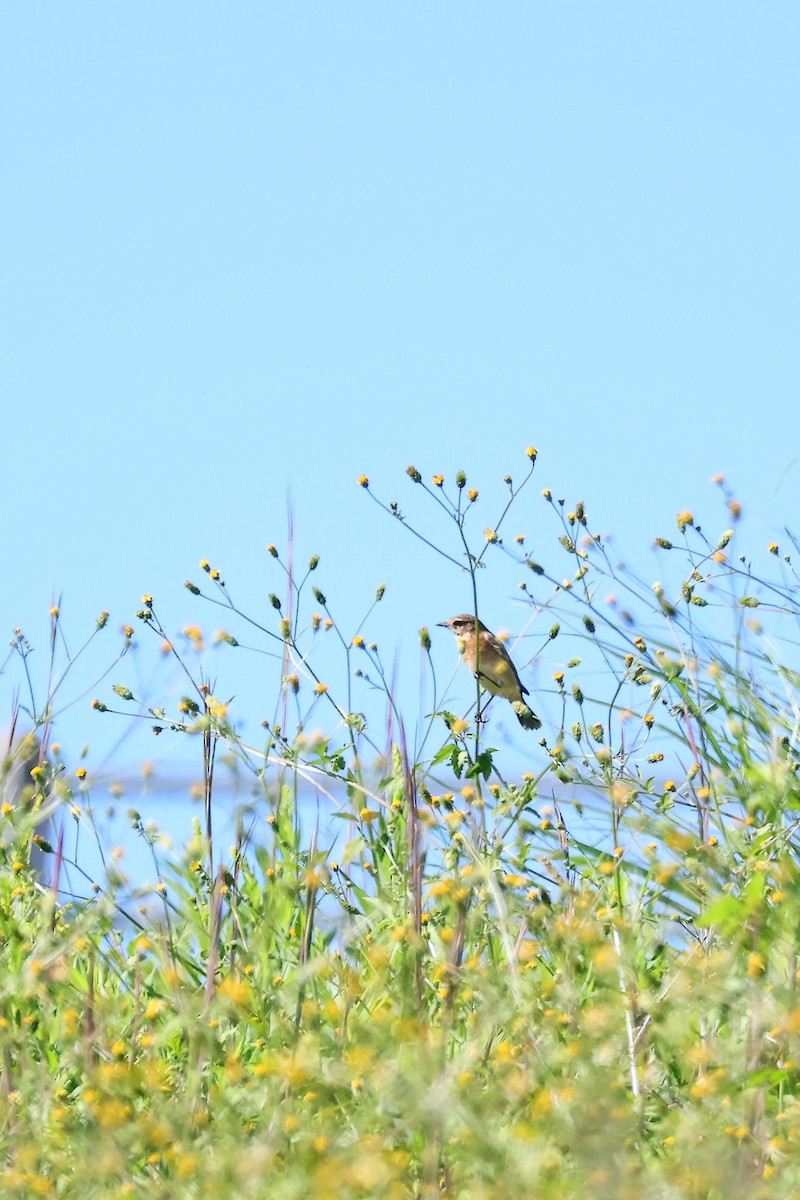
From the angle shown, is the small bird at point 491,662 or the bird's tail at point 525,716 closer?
the bird's tail at point 525,716

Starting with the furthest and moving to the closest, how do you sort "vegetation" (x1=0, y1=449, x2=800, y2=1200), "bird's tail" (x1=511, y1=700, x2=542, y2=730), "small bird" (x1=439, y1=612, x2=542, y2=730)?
"small bird" (x1=439, y1=612, x2=542, y2=730)
"bird's tail" (x1=511, y1=700, x2=542, y2=730)
"vegetation" (x1=0, y1=449, x2=800, y2=1200)

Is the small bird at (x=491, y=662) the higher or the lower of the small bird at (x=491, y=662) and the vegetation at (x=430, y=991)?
the higher

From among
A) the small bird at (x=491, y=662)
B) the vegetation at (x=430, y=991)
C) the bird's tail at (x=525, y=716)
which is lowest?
the vegetation at (x=430, y=991)

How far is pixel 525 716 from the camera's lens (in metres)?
5.98

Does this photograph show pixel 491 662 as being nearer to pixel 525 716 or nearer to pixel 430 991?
pixel 525 716

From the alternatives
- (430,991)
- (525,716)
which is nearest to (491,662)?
(525,716)

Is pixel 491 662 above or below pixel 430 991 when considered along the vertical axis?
above

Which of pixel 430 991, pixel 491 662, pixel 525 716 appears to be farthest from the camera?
pixel 491 662

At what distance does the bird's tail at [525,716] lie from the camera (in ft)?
18.8

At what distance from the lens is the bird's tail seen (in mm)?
5737

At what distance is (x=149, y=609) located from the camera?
4.87 metres

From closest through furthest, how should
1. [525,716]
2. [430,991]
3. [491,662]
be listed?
[430,991] < [525,716] < [491,662]

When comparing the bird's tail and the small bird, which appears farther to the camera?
the small bird

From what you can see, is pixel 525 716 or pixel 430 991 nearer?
pixel 430 991
